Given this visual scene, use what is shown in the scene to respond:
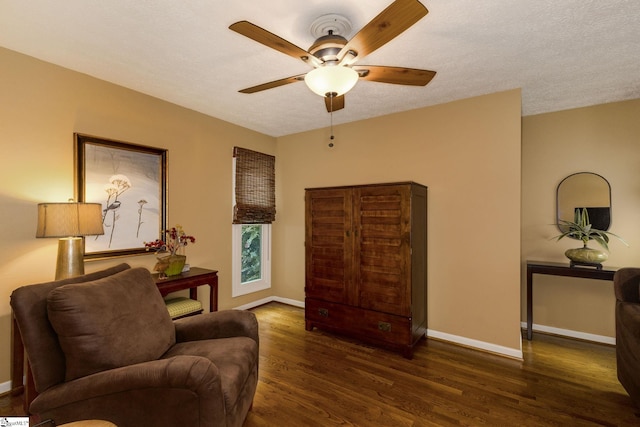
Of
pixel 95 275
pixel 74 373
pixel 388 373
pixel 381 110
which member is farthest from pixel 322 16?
pixel 388 373

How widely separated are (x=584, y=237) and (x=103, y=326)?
12.4ft

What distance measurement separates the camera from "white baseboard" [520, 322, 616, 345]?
2804 mm

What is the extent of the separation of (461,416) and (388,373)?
602 millimetres

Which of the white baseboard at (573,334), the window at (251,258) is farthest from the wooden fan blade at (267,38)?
the white baseboard at (573,334)

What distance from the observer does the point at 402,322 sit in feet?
8.43

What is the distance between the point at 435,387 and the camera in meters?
2.13

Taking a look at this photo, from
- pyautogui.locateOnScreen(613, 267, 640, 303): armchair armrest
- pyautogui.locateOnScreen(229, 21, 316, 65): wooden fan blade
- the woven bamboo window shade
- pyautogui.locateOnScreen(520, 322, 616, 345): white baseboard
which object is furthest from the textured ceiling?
pyautogui.locateOnScreen(520, 322, 616, 345): white baseboard

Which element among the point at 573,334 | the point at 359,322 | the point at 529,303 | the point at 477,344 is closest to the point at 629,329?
the point at 529,303

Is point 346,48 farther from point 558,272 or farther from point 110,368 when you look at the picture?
point 558,272

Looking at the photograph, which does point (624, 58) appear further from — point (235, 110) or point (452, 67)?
point (235, 110)

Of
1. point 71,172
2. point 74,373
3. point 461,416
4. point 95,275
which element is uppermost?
point 71,172

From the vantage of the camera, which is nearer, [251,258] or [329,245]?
[329,245]

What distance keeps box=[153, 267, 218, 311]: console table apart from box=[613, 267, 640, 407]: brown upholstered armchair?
315 cm

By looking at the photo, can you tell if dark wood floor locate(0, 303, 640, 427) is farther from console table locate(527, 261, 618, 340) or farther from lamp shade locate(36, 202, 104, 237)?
lamp shade locate(36, 202, 104, 237)
